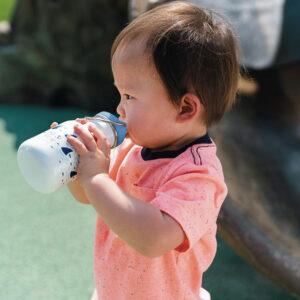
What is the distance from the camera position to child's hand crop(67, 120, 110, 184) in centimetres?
103

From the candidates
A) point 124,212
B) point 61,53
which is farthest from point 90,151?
point 61,53

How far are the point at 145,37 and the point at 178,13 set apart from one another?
3.9 inches

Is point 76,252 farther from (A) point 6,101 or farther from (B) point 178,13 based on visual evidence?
(A) point 6,101

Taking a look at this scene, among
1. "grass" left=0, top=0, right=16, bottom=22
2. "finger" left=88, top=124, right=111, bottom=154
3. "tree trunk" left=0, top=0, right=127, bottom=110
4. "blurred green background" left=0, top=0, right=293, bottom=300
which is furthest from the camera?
"grass" left=0, top=0, right=16, bottom=22

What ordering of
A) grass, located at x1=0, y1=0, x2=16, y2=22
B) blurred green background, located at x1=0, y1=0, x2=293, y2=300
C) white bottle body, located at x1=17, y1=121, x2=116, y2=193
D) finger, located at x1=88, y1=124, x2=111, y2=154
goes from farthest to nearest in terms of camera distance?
1. grass, located at x1=0, y1=0, x2=16, y2=22
2. blurred green background, located at x1=0, y1=0, x2=293, y2=300
3. finger, located at x1=88, y1=124, x2=111, y2=154
4. white bottle body, located at x1=17, y1=121, x2=116, y2=193

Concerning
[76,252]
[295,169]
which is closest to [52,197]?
[76,252]

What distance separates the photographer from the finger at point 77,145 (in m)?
1.02

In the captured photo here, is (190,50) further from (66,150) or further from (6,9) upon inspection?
(6,9)

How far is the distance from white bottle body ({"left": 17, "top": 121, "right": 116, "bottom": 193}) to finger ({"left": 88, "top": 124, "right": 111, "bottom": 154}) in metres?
0.06

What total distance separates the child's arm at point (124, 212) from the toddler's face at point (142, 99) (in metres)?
0.13

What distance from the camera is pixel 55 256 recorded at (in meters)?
2.24

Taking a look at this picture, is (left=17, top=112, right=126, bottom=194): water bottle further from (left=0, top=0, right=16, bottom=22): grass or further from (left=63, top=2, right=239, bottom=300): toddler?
(left=0, top=0, right=16, bottom=22): grass

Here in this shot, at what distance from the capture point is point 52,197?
9.18 ft

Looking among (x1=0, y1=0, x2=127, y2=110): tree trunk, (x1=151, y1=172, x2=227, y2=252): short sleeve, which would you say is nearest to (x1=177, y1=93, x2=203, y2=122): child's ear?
(x1=151, y1=172, x2=227, y2=252): short sleeve
